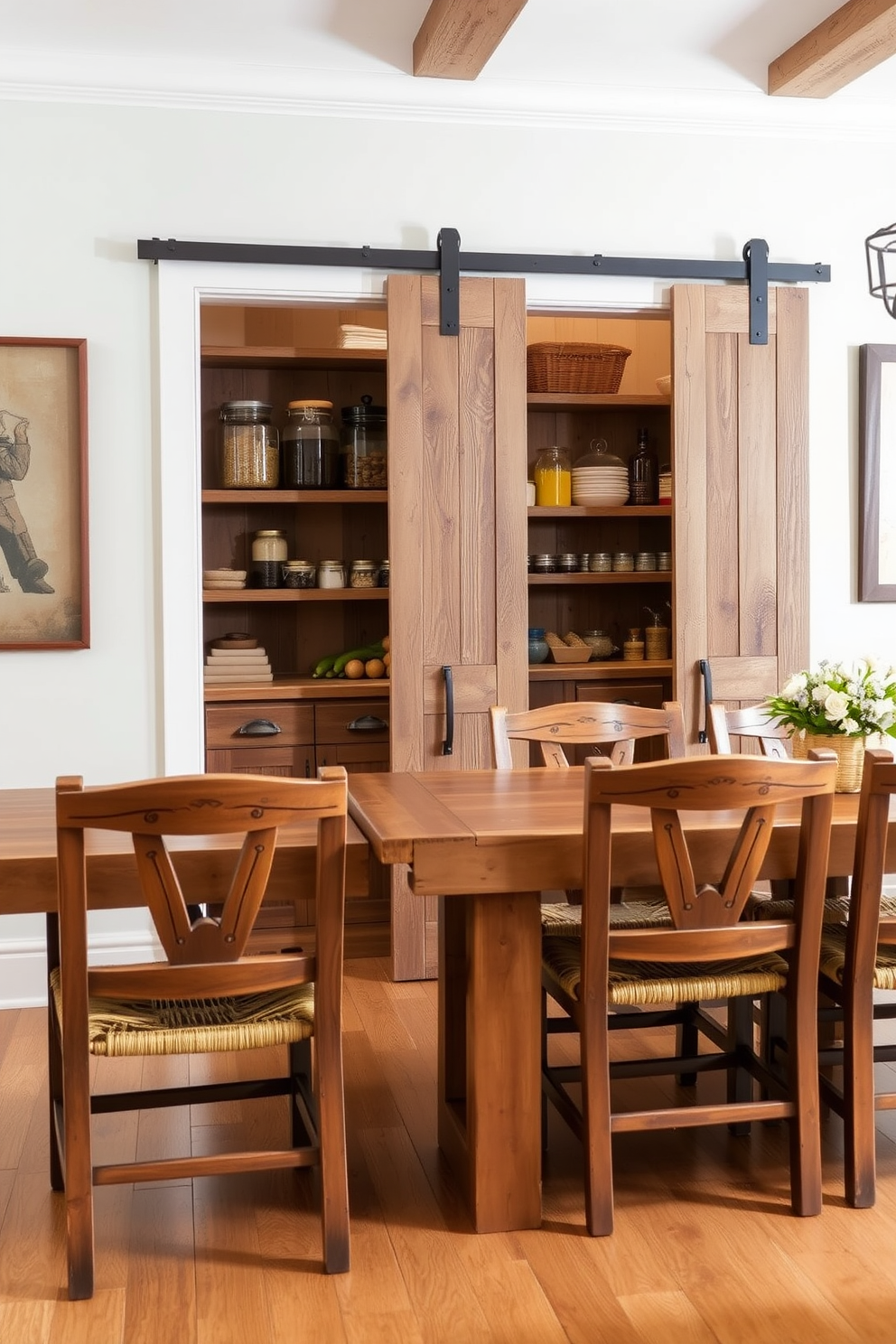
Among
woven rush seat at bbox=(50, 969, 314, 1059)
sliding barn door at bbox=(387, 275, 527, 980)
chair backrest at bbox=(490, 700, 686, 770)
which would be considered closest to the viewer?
woven rush seat at bbox=(50, 969, 314, 1059)

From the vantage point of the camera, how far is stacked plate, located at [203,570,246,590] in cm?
475

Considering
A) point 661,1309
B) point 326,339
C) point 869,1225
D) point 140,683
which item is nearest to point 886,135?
point 326,339

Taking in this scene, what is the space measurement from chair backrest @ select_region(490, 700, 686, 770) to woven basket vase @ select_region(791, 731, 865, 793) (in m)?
0.52

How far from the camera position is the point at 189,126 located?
4094mm

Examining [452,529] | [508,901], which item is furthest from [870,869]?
[452,529]

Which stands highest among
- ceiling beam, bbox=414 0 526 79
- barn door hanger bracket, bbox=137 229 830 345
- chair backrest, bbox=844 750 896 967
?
ceiling beam, bbox=414 0 526 79

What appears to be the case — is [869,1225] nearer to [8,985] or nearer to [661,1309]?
[661,1309]

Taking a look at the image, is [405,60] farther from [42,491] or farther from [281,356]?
[42,491]

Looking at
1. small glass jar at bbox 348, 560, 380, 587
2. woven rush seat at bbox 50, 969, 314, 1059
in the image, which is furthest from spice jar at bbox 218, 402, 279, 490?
woven rush seat at bbox 50, 969, 314, 1059

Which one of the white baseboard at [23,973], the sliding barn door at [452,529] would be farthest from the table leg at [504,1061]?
the white baseboard at [23,973]

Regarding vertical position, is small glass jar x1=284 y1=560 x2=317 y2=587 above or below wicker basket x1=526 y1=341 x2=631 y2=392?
below

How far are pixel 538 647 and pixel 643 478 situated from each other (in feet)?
2.63

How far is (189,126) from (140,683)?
177 cm

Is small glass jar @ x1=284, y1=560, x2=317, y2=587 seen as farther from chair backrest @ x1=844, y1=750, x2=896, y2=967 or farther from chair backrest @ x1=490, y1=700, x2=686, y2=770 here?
chair backrest @ x1=844, y1=750, x2=896, y2=967
